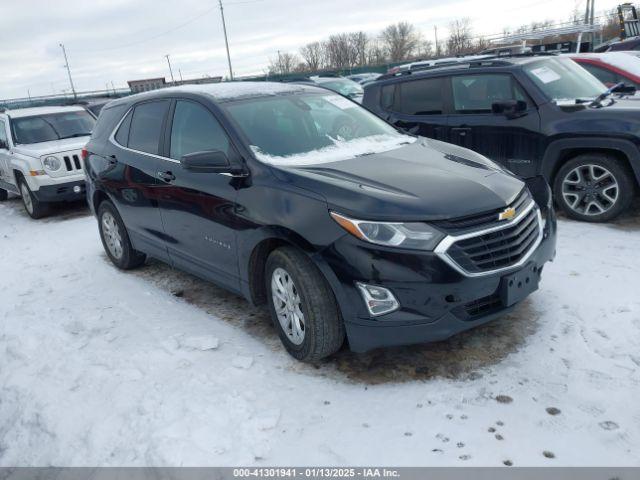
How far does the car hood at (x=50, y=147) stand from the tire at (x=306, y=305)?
657cm

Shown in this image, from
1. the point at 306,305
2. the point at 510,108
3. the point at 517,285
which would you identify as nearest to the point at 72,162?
the point at 510,108

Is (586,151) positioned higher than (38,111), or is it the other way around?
(38,111)

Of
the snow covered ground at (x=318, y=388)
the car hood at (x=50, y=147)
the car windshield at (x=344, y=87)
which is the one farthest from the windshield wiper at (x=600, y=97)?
the car windshield at (x=344, y=87)

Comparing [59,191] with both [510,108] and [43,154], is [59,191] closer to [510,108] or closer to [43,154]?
[43,154]

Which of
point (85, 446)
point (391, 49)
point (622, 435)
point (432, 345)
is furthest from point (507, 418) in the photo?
point (391, 49)

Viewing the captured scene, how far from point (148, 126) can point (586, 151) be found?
4.49 meters

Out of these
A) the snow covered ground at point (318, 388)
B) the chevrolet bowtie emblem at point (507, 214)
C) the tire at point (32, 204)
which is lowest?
the snow covered ground at point (318, 388)

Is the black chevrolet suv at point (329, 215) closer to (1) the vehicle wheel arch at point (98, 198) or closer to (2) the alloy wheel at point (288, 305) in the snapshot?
(2) the alloy wheel at point (288, 305)

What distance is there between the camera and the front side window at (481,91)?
6234mm

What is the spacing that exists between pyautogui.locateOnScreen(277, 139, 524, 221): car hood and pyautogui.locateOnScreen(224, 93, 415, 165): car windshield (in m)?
0.22

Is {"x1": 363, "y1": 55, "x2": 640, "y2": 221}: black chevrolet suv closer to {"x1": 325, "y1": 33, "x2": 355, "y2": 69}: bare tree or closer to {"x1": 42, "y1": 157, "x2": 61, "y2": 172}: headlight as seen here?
{"x1": 42, "y1": 157, "x2": 61, "y2": 172}: headlight

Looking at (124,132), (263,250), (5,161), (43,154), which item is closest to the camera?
(263,250)

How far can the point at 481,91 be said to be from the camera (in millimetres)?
6453

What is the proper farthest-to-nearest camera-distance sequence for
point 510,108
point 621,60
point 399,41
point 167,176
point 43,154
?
point 399,41, point 43,154, point 621,60, point 510,108, point 167,176
